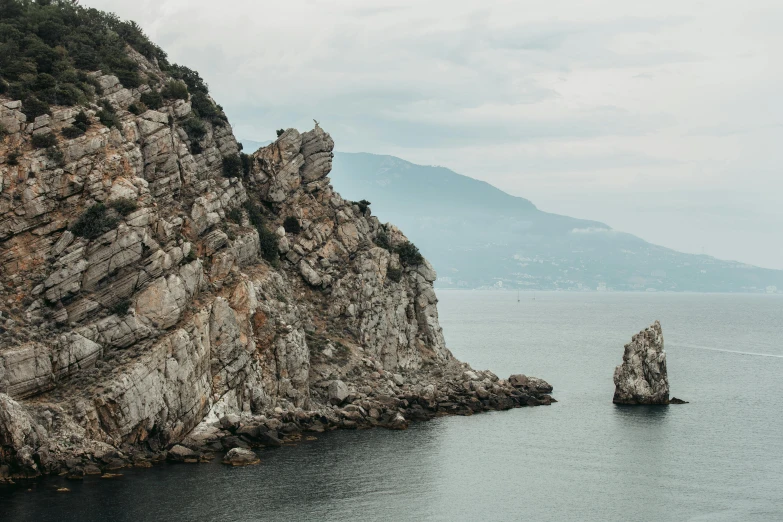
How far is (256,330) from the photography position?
8069 cm

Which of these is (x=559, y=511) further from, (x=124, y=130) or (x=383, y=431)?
(x=124, y=130)

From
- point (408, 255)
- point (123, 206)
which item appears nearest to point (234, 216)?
point (123, 206)

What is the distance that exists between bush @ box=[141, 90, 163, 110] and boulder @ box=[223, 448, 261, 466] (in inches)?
1492

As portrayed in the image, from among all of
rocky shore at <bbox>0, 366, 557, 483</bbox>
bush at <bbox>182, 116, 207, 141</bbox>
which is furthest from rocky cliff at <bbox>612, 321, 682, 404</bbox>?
bush at <bbox>182, 116, 207, 141</bbox>

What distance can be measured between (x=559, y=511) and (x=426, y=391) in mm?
32793

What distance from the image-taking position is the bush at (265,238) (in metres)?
92.1

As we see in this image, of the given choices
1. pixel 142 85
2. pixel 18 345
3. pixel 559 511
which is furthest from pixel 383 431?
pixel 142 85

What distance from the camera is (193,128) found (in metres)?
90.8

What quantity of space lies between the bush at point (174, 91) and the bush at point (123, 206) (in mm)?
20317

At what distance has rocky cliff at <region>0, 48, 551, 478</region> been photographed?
65.5 meters

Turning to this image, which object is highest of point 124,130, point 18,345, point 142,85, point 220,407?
point 142,85

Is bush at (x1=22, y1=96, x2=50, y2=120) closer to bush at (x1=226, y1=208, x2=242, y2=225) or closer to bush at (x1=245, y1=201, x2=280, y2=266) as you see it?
bush at (x1=226, y1=208, x2=242, y2=225)

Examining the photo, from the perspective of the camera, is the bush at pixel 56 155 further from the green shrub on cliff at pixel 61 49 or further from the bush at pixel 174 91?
the bush at pixel 174 91

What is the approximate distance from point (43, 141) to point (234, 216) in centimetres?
2143
